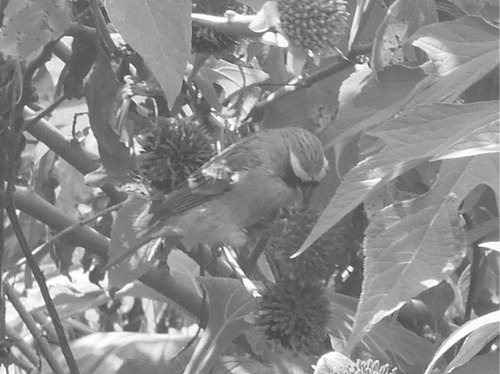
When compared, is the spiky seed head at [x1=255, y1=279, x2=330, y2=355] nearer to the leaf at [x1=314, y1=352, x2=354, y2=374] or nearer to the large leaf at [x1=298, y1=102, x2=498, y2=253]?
the leaf at [x1=314, y1=352, x2=354, y2=374]

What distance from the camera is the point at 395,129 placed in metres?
1.21

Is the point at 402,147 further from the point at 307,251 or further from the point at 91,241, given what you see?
the point at 91,241

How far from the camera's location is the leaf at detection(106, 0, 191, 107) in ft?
3.73

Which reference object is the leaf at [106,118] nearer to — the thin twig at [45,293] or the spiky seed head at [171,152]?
the spiky seed head at [171,152]

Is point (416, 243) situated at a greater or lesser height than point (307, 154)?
greater

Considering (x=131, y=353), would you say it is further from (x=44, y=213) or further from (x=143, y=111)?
(x=143, y=111)

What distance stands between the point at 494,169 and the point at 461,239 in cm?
12

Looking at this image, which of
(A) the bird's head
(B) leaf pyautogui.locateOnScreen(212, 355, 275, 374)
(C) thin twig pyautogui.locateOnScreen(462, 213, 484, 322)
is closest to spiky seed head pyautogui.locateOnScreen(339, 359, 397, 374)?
(B) leaf pyautogui.locateOnScreen(212, 355, 275, 374)

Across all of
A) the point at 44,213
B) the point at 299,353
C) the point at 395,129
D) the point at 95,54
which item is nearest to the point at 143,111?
the point at 95,54

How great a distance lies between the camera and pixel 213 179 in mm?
1877

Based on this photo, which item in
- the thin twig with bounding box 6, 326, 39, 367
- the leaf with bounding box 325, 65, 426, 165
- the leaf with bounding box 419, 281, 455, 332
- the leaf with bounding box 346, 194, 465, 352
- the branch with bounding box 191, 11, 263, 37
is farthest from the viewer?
the thin twig with bounding box 6, 326, 39, 367

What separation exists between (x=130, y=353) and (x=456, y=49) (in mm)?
899

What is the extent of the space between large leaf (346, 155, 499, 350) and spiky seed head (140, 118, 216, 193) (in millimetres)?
574

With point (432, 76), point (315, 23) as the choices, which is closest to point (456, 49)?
point (432, 76)
